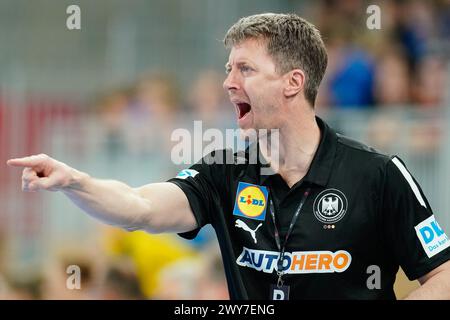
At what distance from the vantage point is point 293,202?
15.6ft

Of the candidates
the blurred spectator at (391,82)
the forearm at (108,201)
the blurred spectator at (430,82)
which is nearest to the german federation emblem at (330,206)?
the forearm at (108,201)

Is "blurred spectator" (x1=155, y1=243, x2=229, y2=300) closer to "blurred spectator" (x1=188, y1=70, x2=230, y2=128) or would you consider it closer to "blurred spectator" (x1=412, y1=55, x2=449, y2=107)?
"blurred spectator" (x1=188, y1=70, x2=230, y2=128)

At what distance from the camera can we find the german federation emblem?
4645 mm

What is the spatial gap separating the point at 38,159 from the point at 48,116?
26.9 ft

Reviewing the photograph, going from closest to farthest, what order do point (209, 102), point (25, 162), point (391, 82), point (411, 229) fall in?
point (25, 162) < point (411, 229) < point (391, 82) < point (209, 102)

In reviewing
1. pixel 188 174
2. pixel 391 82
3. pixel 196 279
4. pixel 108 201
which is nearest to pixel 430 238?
pixel 188 174

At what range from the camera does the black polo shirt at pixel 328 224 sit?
4520 millimetres

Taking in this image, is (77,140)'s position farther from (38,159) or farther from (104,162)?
(38,159)

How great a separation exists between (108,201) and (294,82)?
1294 mm

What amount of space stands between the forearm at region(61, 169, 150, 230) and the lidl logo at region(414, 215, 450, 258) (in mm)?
1437

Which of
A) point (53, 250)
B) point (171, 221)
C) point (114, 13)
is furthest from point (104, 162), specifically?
point (171, 221)

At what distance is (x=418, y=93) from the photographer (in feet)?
32.7

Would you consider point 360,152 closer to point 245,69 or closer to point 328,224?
point 328,224

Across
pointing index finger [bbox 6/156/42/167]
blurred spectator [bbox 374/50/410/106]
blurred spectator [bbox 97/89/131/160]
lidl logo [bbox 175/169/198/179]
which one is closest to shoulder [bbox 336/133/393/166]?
lidl logo [bbox 175/169/198/179]
